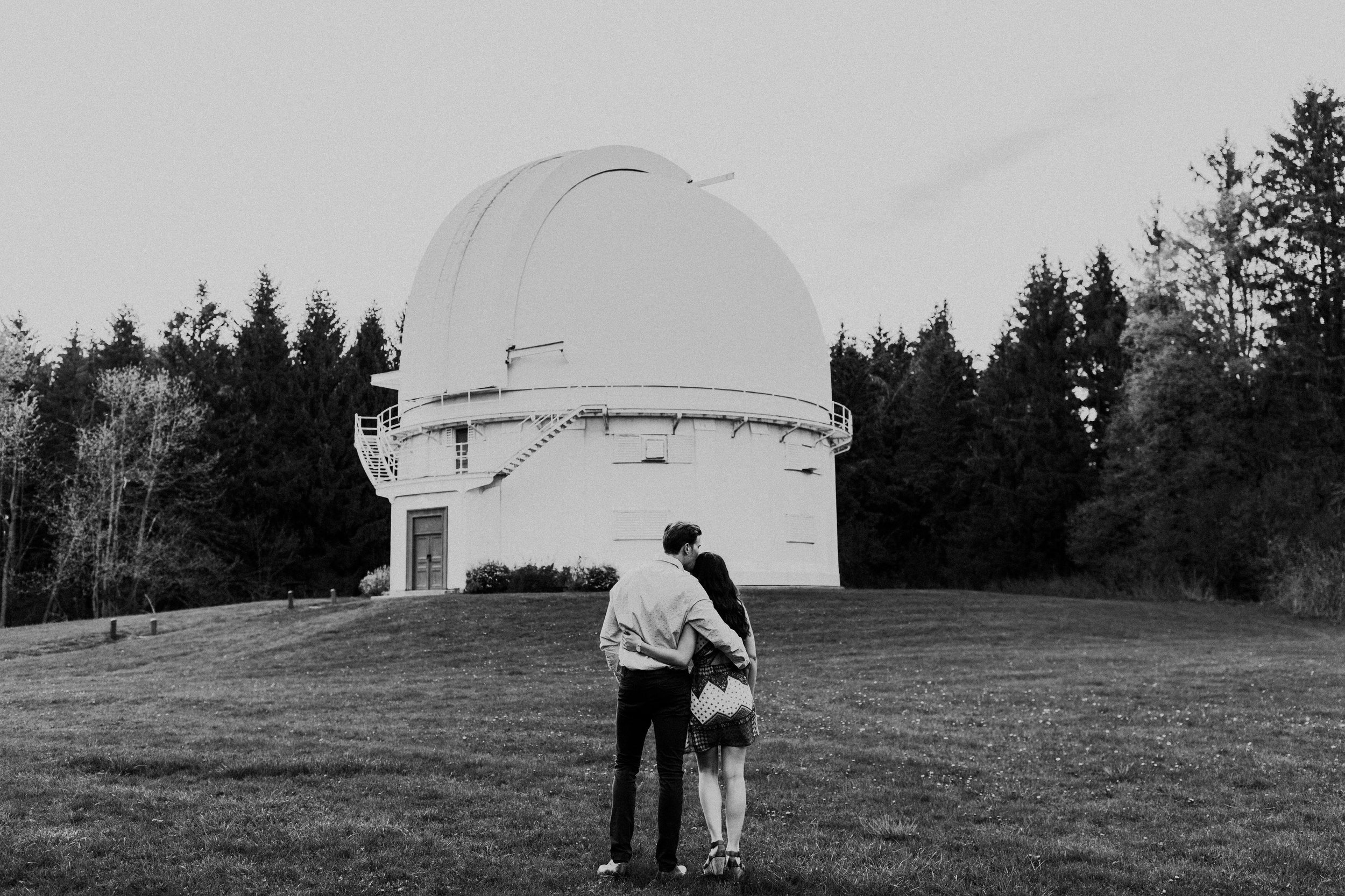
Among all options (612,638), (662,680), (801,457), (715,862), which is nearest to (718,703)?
(662,680)

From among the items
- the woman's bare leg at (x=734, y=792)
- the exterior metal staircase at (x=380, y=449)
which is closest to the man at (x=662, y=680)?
the woman's bare leg at (x=734, y=792)

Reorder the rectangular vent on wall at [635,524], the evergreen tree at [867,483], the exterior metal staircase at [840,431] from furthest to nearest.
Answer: the evergreen tree at [867,483]
the exterior metal staircase at [840,431]
the rectangular vent on wall at [635,524]

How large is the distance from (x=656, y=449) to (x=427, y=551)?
6.60m

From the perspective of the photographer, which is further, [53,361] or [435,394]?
[53,361]

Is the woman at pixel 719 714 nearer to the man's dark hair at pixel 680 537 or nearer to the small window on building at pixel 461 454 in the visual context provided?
the man's dark hair at pixel 680 537

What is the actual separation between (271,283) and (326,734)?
4964 centimetres

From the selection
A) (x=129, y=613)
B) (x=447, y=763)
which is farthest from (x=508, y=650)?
(x=129, y=613)

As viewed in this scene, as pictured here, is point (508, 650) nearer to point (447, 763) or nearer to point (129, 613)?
point (447, 763)

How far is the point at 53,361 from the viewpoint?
57750 mm

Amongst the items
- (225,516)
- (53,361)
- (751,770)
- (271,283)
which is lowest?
(751,770)

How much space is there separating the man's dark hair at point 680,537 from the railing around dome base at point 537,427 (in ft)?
82.2

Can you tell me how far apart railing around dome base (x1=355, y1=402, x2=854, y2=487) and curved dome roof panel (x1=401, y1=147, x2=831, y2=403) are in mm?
A: 838

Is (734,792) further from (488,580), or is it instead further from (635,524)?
(635,524)

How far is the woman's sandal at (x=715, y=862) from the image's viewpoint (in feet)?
25.5
